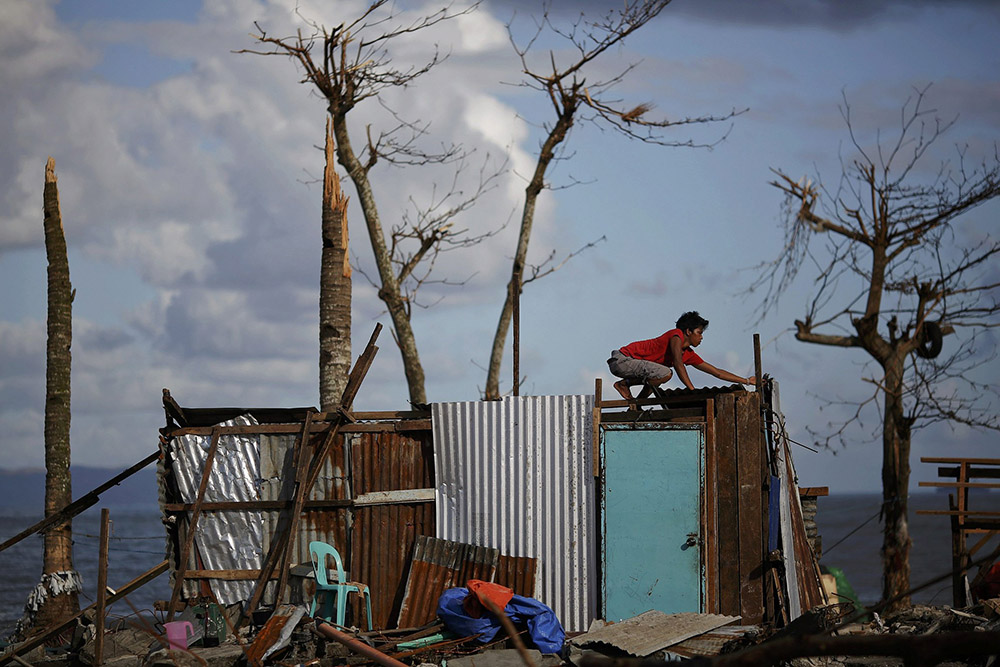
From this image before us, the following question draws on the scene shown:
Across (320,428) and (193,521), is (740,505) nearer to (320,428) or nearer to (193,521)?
(320,428)

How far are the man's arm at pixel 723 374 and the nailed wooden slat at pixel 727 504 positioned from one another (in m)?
0.26

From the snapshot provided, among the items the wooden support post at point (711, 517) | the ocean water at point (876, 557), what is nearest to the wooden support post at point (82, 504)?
the wooden support post at point (711, 517)

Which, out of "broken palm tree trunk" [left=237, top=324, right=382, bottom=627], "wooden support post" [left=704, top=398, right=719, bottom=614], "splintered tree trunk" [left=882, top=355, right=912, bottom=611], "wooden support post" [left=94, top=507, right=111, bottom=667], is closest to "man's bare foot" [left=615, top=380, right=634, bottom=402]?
"wooden support post" [left=704, top=398, right=719, bottom=614]

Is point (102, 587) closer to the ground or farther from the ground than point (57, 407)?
closer to the ground

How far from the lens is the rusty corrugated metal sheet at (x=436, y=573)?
10805 millimetres

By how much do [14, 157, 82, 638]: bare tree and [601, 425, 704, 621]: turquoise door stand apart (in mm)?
7755

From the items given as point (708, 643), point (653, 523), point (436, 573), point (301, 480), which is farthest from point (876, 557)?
point (301, 480)

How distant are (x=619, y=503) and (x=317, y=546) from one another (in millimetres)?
3389

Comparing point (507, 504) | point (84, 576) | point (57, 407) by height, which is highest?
point (57, 407)

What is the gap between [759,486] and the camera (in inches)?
408

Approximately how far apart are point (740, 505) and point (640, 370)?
69.3 inches

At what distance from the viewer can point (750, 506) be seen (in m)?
10.4

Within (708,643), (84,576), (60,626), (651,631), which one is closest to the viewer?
(708,643)

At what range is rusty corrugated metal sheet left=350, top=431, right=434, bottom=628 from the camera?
36.2ft
